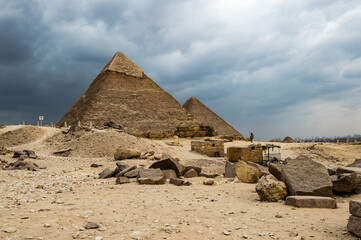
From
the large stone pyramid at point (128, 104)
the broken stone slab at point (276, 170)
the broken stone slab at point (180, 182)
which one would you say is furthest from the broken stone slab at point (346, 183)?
the large stone pyramid at point (128, 104)

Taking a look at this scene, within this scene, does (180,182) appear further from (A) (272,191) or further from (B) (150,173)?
(A) (272,191)

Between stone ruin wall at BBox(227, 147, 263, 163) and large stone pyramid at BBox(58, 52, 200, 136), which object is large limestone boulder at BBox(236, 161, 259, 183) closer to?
stone ruin wall at BBox(227, 147, 263, 163)

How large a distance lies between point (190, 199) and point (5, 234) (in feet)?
8.16

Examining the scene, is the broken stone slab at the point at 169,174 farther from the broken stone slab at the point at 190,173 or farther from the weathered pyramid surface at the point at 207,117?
the weathered pyramid surface at the point at 207,117

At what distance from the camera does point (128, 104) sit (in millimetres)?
58062

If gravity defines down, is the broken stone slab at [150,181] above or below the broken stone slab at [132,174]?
below

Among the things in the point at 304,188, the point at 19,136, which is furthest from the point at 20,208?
the point at 19,136

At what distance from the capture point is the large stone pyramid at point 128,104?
51625 mm

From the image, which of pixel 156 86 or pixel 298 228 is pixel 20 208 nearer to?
pixel 298 228

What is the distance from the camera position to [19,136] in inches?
866

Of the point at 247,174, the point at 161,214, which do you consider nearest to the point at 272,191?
the point at 161,214

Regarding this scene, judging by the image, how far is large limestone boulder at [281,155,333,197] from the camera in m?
4.08

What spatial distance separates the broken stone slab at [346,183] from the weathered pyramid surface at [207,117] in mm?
62621

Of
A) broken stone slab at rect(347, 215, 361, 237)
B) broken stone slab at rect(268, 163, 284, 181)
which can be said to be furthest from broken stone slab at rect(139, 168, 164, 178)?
broken stone slab at rect(347, 215, 361, 237)
